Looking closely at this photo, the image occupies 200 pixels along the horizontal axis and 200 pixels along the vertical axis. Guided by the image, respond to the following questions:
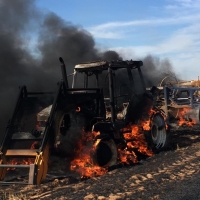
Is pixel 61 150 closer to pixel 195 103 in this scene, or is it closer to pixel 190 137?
pixel 190 137

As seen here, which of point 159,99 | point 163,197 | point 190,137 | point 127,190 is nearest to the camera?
point 163,197

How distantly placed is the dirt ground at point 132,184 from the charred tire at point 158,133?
1.11m

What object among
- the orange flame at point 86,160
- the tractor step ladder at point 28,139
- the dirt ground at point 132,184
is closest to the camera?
the dirt ground at point 132,184

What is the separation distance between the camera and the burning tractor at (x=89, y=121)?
298 inches

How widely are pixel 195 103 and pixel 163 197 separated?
9.85 m

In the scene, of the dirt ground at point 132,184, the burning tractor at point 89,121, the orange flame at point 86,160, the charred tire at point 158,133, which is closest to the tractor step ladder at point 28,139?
the burning tractor at point 89,121

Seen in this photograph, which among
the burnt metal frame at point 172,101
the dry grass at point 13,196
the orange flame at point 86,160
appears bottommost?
the dry grass at point 13,196

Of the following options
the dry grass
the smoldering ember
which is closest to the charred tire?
the smoldering ember

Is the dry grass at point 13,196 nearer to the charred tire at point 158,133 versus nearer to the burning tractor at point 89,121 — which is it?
the burning tractor at point 89,121

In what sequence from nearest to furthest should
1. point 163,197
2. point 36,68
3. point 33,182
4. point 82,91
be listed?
point 163,197
point 33,182
point 82,91
point 36,68

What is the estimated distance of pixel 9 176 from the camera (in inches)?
318

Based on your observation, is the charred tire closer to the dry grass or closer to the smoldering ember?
the smoldering ember

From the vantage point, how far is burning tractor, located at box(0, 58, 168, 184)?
24.8 feet

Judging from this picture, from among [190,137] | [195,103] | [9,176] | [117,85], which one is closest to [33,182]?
[9,176]
